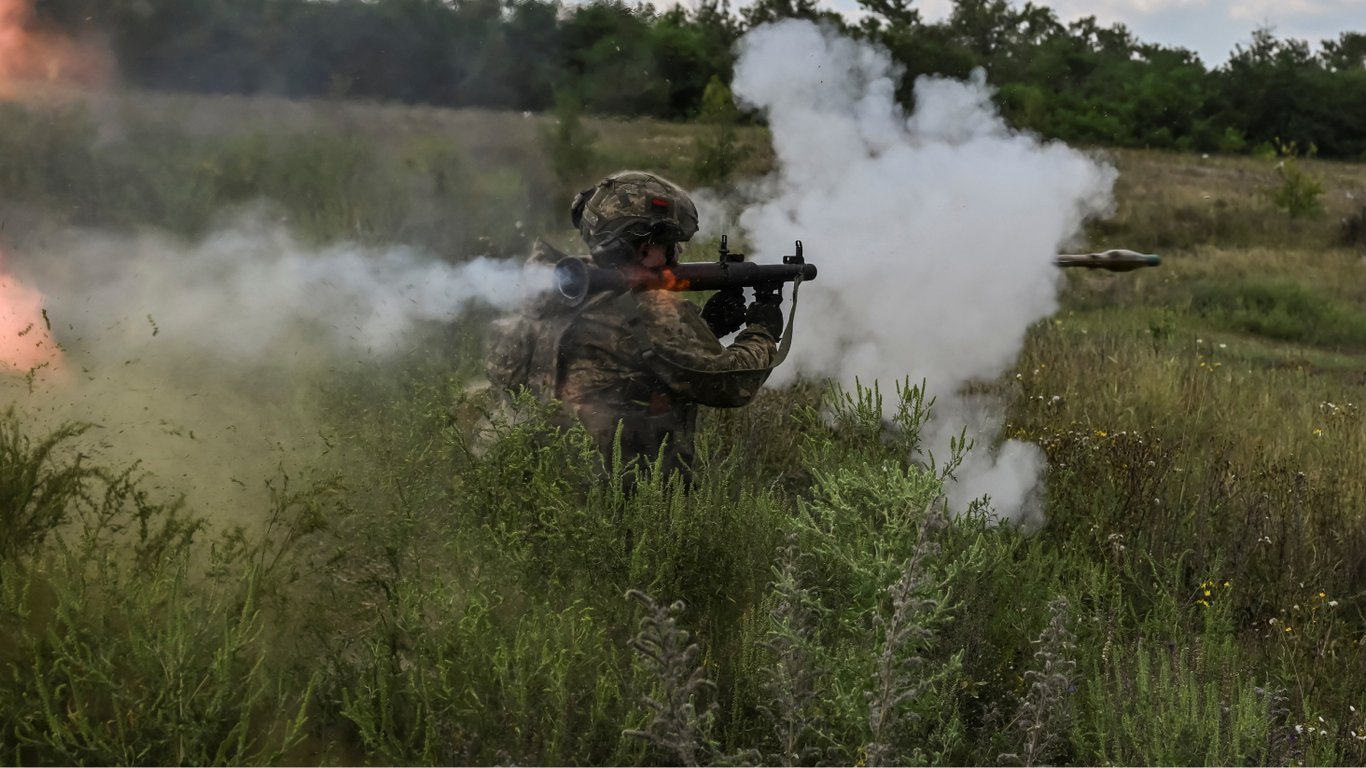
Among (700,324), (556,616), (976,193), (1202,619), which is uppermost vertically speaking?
(976,193)

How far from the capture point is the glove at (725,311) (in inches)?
195

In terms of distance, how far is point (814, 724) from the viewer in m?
3.40

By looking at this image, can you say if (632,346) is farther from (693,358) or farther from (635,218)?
(635,218)

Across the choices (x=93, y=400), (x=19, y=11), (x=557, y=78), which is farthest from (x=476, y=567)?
(x=557, y=78)

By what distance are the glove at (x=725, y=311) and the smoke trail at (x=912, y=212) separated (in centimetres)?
94

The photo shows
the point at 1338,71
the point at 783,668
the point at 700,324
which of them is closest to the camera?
the point at 783,668

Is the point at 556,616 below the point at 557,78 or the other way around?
below

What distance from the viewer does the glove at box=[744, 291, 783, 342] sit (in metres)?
4.82

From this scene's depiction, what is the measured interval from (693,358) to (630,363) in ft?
0.81

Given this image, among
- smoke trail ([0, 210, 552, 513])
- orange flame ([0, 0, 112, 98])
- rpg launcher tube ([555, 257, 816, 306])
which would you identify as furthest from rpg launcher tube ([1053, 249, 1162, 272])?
orange flame ([0, 0, 112, 98])

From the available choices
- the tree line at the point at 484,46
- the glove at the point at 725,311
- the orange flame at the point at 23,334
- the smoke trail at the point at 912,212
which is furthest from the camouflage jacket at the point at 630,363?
the tree line at the point at 484,46

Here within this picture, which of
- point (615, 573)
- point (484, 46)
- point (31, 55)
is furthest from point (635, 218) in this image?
point (484, 46)

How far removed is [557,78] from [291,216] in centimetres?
226

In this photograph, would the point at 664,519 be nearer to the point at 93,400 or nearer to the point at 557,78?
the point at 93,400
